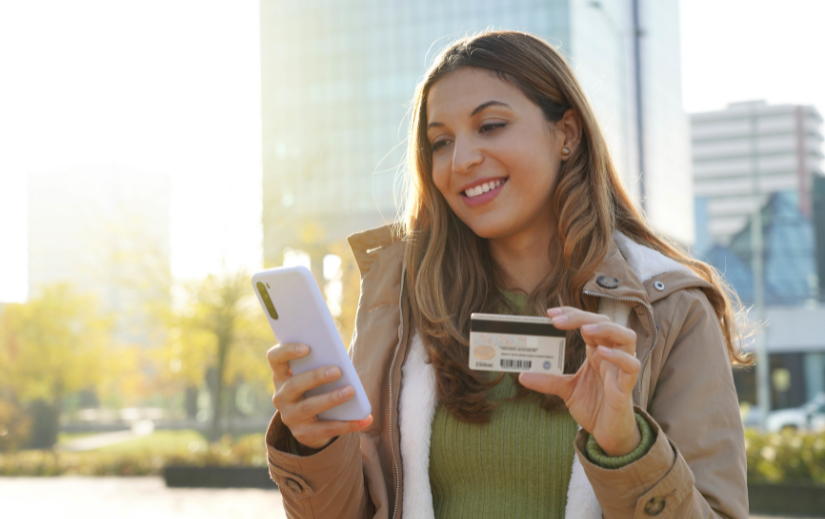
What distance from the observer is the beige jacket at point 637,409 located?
1.67 m

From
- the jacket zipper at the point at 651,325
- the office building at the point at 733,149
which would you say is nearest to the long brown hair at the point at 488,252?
the jacket zipper at the point at 651,325

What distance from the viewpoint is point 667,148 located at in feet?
158

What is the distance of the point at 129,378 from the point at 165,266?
27025mm

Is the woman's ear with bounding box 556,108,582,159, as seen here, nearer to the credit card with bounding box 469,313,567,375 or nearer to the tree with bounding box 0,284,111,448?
the credit card with bounding box 469,313,567,375

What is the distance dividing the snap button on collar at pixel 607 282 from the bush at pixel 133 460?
43.3 feet

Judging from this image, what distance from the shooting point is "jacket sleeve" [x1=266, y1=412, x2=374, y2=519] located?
1.94 metres

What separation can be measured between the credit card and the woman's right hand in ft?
1.17

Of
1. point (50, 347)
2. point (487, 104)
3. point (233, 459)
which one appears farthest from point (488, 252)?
point (50, 347)

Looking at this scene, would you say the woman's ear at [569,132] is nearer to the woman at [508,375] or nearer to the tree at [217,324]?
the woman at [508,375]

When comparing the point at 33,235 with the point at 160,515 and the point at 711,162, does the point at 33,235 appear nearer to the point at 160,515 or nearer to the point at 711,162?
the point at 160,515

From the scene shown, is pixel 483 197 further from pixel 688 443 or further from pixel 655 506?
pixel 655 506

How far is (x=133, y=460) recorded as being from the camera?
1709 centimetres

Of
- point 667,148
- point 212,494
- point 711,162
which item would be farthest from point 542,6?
point 711,162

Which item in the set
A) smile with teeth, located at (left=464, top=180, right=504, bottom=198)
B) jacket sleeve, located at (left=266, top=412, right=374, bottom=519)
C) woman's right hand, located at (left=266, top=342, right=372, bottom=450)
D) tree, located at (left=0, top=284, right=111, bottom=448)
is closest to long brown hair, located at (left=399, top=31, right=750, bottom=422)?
smile with teeth, located at (left=464, top=180, right=504, bottom=198)
